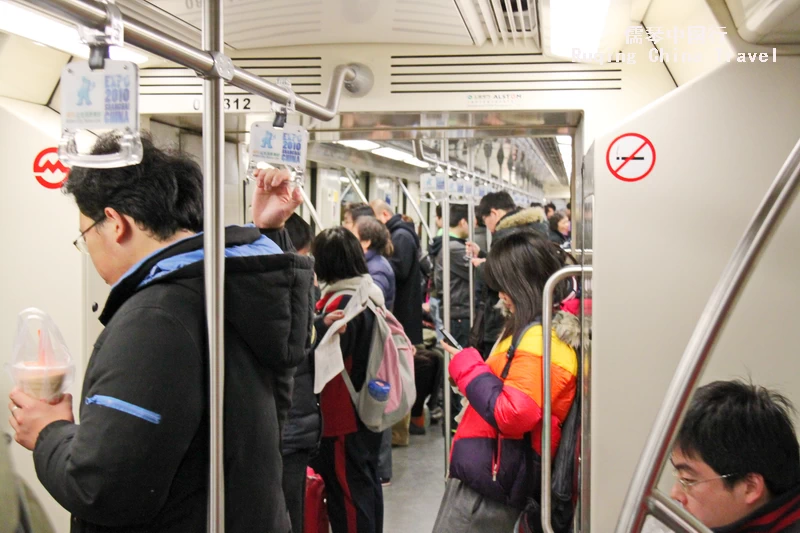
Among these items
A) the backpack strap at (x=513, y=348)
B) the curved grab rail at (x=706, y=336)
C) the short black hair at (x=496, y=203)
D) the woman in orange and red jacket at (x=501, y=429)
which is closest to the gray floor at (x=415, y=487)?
the short black hair at (x=496, y=203)

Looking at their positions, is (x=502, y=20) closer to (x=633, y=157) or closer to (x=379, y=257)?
(x=633, y=157)

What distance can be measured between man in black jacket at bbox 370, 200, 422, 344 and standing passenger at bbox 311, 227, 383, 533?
2.21 m

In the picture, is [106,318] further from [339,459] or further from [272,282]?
[339,459]

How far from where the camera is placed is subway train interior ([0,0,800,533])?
1.49 meters

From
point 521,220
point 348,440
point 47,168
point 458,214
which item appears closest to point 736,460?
point 348,440

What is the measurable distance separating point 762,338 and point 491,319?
8.91ft

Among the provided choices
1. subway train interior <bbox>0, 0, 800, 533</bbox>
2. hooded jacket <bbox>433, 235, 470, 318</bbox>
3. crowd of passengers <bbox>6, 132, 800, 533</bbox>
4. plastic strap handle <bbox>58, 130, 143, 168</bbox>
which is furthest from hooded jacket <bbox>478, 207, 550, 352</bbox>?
plastic strap handle <bbox>58, 130, 143, 168</bbox>

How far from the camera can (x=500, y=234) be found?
503 centimetres

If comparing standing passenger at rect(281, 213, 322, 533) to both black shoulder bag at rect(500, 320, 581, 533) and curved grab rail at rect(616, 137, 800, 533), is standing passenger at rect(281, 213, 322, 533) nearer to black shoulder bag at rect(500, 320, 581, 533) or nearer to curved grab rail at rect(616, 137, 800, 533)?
black shoulder bag at rect(500, 320, 581, 533)

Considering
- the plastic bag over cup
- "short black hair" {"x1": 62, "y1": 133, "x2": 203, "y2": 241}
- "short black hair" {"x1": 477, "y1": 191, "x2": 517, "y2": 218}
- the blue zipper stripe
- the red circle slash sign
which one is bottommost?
the blue zipper stripe

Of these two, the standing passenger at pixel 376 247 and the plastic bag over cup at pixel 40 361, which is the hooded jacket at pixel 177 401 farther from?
the standing passenger at pixel 376 247

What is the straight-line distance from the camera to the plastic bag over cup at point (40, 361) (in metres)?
1.53

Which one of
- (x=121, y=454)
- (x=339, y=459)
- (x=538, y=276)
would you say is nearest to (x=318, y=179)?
(x=339, y=459)

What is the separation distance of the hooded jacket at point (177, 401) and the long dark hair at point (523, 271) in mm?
975
